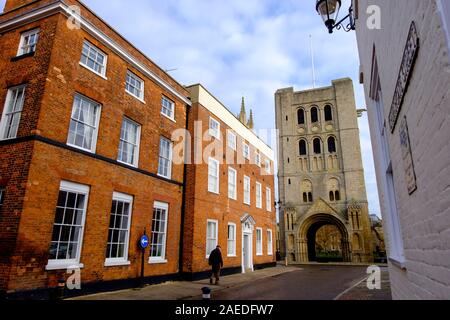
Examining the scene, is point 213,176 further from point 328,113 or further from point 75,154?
point 328,113

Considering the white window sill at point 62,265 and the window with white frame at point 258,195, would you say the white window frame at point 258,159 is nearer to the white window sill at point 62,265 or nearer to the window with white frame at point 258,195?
the window with white frame at point 258,195

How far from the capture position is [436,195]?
2.15m

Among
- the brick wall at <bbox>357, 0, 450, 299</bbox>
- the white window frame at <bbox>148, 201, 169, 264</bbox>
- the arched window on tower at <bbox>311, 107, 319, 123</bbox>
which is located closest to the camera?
the brick wall at <bbox>357, 0, 450, 299</bbox>

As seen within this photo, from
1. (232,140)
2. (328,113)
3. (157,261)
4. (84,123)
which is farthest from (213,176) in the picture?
Answer: (328,113)

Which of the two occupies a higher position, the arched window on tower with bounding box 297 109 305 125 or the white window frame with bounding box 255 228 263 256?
the arched window on tower with bounding box 297 109 305 125

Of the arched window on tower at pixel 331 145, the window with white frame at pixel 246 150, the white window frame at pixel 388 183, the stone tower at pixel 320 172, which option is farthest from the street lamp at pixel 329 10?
the arched window on tower at pixel 331 145

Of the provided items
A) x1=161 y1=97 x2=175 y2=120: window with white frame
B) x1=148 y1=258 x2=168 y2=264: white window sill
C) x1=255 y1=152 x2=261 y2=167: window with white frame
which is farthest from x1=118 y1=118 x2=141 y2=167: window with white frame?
x1=255 y1=152 x2=261 y2=167: window with white frame

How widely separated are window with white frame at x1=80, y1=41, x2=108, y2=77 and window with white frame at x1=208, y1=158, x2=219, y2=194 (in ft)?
25.8

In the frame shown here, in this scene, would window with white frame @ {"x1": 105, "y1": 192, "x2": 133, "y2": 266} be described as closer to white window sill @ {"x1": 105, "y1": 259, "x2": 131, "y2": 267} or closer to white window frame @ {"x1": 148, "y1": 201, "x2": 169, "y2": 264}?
white window sill @ {"x1": 105, "y1": 259, "x2": 131, "y2": 267}

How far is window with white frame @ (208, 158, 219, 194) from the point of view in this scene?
17.4m

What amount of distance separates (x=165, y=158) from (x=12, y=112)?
6575 mm

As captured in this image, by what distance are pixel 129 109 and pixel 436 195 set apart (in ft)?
39.8

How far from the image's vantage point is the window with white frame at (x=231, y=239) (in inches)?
741
